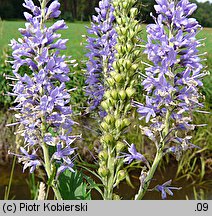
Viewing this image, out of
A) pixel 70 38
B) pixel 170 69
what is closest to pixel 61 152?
pixel 170 69

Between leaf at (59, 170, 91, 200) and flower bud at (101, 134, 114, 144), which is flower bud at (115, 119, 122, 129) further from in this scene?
leaf at (59, 170, 91, 200)

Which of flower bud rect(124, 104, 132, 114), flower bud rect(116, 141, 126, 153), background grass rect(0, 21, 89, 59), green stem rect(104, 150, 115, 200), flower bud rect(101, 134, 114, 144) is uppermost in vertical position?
flower bud rect(124, 104, 132, 114)

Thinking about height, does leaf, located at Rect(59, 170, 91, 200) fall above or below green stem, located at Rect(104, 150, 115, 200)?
below

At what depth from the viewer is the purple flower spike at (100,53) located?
4.76 feet

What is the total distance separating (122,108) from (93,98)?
0.23 m

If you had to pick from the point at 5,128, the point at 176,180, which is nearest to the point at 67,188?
the point at 176,180

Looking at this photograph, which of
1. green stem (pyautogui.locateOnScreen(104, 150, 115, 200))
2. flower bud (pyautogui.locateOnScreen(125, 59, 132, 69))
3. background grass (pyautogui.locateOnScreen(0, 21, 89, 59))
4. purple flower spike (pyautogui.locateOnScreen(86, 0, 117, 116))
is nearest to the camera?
flower bud (pyautogui.locateOnScreen(125, 59, 132, 69))

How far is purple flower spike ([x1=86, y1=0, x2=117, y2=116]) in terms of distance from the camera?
1451 millimetres

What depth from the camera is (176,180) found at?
359 centimetres

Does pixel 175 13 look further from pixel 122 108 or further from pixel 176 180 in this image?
pixel 176 180

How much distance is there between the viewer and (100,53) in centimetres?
149

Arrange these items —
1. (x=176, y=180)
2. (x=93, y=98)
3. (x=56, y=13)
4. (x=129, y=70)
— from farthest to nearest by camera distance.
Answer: (x=176, y=180)
(x=93, y=98)
(x=56, y=13)
(x=129, y=70)

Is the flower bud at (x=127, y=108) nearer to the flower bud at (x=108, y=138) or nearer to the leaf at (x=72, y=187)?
the flower bud at (x=108, y=138)

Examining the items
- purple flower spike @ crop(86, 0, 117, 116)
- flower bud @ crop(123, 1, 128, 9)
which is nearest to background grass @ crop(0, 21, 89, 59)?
purple flower spike @ crop(86, 0, 117, 116)
